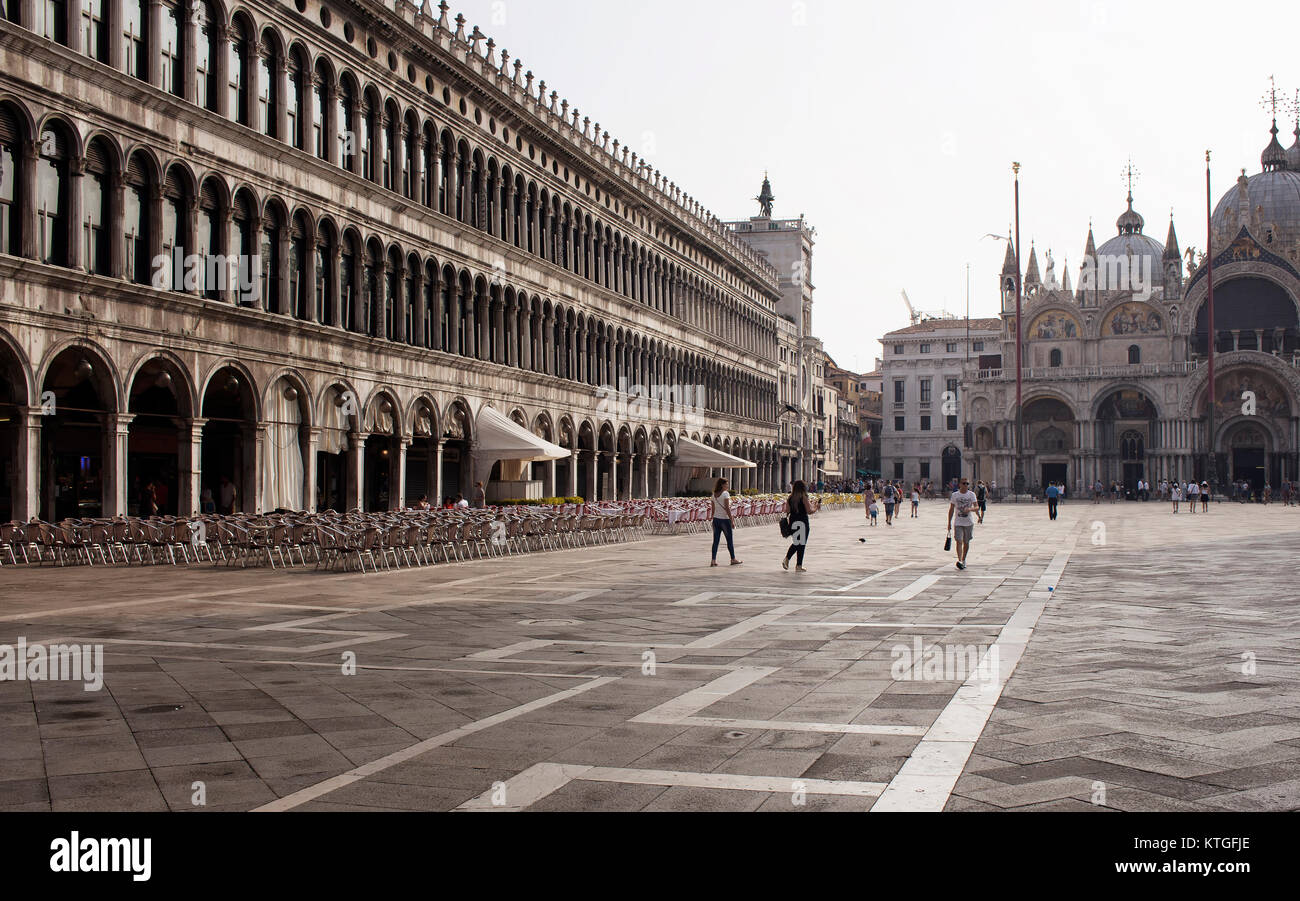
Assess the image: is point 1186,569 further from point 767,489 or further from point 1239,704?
point 767,489

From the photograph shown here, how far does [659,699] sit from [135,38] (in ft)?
69.1

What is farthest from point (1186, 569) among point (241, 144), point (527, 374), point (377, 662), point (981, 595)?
point (527, 374)

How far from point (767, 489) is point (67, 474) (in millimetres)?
57768

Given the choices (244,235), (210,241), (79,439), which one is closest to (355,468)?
(244,235)

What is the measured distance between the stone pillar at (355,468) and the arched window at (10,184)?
11.0 m

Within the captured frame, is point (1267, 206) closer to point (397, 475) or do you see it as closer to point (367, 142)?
point (367, 142)

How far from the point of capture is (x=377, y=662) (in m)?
10.0

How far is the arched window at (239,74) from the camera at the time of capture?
1043 inches

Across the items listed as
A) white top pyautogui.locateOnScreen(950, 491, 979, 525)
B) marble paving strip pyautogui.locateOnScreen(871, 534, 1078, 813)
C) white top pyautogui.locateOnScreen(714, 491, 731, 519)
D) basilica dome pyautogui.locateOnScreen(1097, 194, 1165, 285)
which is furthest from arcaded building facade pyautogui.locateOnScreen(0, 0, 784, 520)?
basilica dome pyautogui.locateOnScreen(1097, 194, 1165, 285)

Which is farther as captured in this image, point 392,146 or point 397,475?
point 392,146

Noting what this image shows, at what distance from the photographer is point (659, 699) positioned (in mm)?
8352

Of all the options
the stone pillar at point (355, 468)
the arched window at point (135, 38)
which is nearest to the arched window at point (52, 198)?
the arched window at point (135, 38)

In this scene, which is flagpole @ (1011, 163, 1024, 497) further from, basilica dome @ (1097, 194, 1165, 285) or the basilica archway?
the basilica archway
